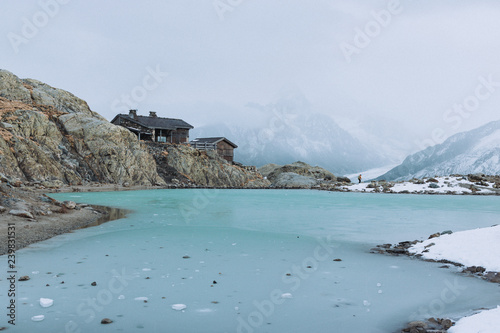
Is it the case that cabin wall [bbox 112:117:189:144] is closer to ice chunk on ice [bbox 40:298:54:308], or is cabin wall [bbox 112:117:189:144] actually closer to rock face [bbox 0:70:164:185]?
rock face [bbox 0:70:164:185]

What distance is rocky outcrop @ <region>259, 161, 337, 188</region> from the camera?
235 feet

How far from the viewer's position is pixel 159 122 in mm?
75125

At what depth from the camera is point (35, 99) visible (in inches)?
2370

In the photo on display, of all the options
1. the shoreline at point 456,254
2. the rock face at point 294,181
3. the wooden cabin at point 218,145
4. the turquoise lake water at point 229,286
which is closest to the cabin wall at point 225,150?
the wooden cabin at point 218,145

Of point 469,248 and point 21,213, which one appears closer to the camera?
point 469,248

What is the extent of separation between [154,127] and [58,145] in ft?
82.6

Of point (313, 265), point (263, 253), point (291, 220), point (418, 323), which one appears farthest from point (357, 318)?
point (291, 220)

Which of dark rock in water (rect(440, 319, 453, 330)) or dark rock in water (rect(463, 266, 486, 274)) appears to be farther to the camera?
dark rock in water (rect(463, 266, 486, 274))

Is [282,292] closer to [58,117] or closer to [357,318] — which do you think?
[357,318]

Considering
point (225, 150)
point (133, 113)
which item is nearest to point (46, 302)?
point (133, 113)

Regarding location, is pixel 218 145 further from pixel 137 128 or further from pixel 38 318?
pixel 38 318

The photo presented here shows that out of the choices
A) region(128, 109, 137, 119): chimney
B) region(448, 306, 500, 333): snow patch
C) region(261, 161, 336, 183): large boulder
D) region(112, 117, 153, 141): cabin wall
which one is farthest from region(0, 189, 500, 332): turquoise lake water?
region(261, 161, 336, 183): large boulder

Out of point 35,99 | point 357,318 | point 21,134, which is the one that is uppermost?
point 35,99

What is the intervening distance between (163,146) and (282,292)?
63.1 metres
